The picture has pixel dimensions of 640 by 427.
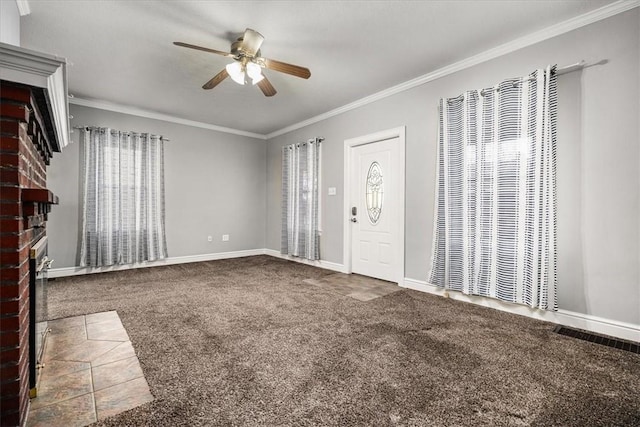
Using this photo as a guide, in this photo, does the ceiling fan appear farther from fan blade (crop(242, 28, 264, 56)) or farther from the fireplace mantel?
the fireplace mantel

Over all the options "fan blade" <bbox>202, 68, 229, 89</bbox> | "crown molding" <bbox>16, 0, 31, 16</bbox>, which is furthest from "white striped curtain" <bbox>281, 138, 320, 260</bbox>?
"crown molding" <bbox>16, 0, 31, 16</bbox>

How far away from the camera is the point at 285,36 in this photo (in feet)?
9.09

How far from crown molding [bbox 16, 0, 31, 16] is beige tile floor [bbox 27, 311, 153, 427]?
254 cm

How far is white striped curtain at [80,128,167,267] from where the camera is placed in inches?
172

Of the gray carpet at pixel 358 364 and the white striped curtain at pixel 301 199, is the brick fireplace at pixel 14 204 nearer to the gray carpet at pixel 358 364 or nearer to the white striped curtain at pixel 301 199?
the gray carpet at pixel 358 364

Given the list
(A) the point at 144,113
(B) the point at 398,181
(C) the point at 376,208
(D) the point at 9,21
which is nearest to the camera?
(D) the point at 9,21

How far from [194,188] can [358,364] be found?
15.3ft

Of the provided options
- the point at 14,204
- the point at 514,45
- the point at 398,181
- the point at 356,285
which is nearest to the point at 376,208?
the point at 398,181

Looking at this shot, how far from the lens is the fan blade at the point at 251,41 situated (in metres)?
2.52

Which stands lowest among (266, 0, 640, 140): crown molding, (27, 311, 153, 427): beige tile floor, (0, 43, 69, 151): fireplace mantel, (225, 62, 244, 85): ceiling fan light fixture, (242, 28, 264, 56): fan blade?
(27, 311, 153, 427): beige tile floor

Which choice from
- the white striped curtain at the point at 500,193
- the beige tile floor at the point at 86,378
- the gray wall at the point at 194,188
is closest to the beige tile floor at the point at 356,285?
the white striped curtain at the point at 500,193

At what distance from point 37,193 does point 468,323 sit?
307cm

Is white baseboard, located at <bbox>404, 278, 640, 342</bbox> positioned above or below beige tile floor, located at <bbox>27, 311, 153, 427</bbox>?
above

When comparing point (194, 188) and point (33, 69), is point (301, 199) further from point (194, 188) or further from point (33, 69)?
point (33, 69)
